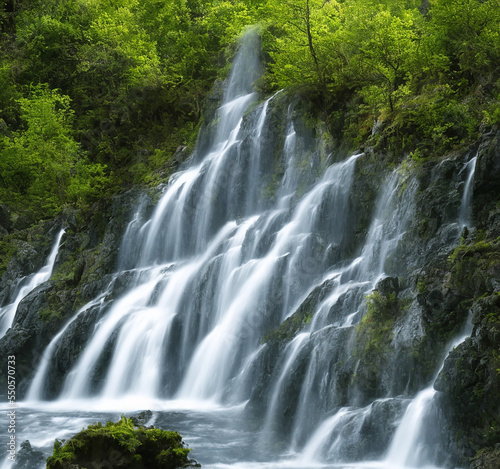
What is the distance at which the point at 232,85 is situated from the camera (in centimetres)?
2625

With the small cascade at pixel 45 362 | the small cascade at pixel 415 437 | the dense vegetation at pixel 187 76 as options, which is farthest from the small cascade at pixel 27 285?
the small cascade at pixel 415 437

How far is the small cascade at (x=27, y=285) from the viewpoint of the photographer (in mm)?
22297

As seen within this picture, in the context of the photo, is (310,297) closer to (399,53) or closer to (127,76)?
(399,53)

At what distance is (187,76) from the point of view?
29562 mm

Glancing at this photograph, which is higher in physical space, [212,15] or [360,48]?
[212,15]

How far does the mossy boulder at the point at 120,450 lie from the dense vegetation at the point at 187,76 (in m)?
8.54

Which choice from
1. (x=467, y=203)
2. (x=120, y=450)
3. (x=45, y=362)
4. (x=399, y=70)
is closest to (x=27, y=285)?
(x=45, y=362)

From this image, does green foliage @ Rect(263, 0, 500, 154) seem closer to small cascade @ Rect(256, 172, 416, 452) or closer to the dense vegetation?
the dense vegetation

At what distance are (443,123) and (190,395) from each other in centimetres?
885

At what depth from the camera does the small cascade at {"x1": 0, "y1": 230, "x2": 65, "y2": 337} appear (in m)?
22.3

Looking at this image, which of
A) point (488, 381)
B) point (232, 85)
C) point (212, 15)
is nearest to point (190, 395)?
point (488, 381)

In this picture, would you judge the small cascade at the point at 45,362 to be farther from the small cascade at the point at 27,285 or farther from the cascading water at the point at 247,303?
the small cascade at the point at 27,285

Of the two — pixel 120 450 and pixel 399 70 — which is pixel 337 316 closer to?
pixel 120 450

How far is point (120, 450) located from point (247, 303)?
726cm
